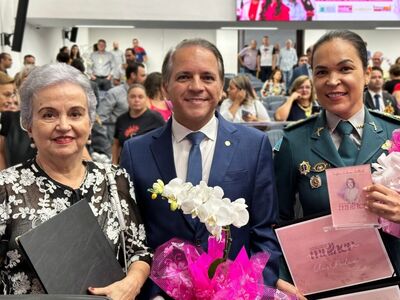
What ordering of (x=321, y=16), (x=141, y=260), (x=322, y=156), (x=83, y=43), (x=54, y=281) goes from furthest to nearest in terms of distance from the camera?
(x=83, y=43), (x=321, y=16), (x=322, y=156), (x=141, y=260), (x=54, y=281)

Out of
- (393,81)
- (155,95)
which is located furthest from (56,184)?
(393,81)

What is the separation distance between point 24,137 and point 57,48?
41.0ft

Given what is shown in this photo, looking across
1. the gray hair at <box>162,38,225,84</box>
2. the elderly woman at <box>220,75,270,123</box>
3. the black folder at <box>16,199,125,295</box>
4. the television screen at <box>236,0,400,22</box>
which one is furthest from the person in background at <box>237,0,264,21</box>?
the black folder at <box>16,199,125,295</box>

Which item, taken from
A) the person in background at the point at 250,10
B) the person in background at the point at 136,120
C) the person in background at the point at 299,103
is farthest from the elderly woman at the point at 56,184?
the person in background at the point at 250,10

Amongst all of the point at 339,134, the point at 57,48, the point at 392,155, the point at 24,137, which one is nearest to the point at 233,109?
the point at 24,137

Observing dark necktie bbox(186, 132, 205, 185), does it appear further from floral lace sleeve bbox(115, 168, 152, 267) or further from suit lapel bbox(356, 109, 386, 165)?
suit lapel bbox(356, 109, 386, 165)

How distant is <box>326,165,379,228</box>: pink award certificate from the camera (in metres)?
1.77

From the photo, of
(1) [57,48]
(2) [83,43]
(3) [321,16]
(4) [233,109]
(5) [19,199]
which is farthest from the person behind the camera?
(2) [83,43]

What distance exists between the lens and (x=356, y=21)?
34.5 feet

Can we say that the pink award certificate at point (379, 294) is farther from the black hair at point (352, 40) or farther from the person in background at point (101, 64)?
the person in background at point (101, 64)

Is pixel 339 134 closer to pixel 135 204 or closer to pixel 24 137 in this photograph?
pixel 135 204

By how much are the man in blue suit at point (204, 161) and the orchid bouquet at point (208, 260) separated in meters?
0.24

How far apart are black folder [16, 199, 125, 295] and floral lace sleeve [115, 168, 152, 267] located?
11 cm

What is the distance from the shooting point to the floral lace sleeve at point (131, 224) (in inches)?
74.0
